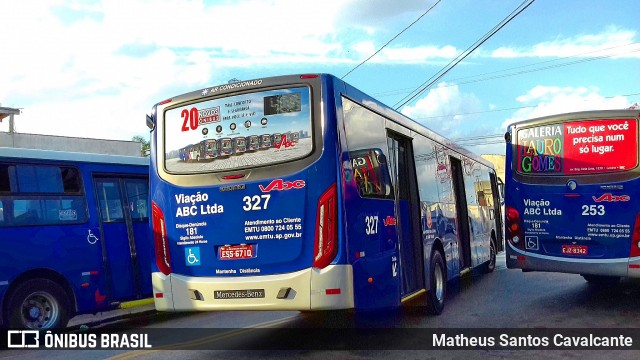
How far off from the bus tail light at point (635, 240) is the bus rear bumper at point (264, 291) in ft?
16.9

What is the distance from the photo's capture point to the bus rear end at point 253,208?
6316 mm

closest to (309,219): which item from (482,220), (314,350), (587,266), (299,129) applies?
(299,129)

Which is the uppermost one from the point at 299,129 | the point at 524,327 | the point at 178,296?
the point at 299,129

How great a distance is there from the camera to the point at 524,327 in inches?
315

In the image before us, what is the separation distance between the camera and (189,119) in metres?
7.26

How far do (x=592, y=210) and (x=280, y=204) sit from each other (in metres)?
5.63

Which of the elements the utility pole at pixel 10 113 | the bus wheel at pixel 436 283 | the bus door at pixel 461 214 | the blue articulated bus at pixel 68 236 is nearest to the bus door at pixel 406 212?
the bus wheel at pixel 436 283

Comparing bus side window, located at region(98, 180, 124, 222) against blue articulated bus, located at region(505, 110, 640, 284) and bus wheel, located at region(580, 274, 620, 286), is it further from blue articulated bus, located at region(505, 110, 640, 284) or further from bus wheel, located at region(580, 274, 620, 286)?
bus wheel, located at region(580, 274, 620, 286)

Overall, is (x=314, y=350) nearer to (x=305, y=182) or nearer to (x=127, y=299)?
(x=305, y=182)

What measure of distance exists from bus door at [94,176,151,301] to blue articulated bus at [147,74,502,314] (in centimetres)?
272

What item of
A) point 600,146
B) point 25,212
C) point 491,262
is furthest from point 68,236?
point 491,262

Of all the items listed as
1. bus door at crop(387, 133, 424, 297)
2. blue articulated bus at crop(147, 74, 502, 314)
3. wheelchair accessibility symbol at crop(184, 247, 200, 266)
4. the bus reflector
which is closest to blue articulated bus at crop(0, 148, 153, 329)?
wheelchair accessibility symbol at crop(184, 247, 200, 266)

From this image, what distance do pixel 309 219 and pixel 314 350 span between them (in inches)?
65.2

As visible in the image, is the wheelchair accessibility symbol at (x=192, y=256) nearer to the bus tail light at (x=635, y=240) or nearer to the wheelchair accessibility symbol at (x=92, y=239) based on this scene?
the wheelchair accessibility symbol at (x=92, y=239)
